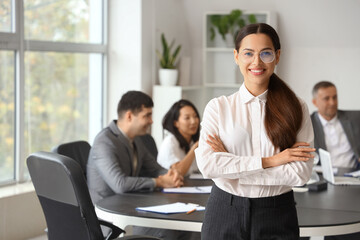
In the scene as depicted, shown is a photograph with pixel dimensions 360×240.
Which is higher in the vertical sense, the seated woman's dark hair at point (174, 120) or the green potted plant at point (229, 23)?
the green potted plant at point (229, 23)

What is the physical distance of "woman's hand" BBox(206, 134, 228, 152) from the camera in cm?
222

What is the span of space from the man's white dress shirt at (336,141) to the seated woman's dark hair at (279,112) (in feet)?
9.45

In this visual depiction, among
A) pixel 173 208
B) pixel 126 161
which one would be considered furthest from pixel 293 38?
pixel 173 208

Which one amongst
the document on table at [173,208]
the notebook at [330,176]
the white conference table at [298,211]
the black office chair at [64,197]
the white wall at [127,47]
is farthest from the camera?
the white wall at [127,47]

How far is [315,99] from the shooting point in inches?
201

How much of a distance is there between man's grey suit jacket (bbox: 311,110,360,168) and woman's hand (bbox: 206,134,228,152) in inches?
114

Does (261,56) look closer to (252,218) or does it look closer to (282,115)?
(282,115)

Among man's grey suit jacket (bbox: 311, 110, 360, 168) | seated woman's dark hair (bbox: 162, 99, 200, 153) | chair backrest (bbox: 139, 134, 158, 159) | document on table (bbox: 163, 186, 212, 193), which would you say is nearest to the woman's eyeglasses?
document on table (bbox: 163, 186, 212, 193)

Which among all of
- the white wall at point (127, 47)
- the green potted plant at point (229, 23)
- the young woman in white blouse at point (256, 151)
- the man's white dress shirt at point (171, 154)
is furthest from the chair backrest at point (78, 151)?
the green potted plant at point (229, 23)

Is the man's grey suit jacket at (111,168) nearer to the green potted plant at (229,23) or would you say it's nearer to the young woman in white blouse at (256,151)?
the young woman in white blouse at (256,151)

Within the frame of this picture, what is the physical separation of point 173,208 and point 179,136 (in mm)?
1413

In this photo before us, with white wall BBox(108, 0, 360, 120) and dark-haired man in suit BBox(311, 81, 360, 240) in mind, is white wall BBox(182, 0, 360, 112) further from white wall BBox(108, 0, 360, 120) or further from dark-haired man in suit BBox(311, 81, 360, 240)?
dark-haired man in suit BBox(311, 81, 360, 240)

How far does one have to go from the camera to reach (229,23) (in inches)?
247

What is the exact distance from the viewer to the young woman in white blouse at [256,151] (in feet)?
6.98
